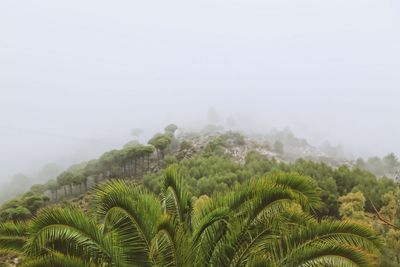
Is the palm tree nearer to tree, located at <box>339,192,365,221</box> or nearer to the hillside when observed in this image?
the hillside

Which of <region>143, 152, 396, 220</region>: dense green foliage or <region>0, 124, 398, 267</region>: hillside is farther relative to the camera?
<region>143, 152, 396, 220</region>: dense green foliage

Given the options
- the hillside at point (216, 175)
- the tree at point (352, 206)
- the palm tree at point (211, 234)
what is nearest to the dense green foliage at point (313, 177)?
the hillside at point (216, 175)

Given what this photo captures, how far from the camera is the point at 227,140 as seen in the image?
6800 centimetres

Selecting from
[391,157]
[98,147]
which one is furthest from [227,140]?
[98,147]

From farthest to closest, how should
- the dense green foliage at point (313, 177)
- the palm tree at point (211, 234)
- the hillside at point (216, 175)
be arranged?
the dense green foliage at point (313, 177)
the hillside at point (216, 175)
the palm tree at point (211, 234)

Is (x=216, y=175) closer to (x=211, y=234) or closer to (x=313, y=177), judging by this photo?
(x=313, y=177)

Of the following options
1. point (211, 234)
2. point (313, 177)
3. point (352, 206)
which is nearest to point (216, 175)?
point (313, 177)

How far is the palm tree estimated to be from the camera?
5699 millimetres

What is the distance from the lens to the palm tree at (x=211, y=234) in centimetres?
570

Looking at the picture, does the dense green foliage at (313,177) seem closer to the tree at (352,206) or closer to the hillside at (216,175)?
the hillside at (216,175)

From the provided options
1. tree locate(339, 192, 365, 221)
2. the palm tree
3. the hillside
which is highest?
the palm tree

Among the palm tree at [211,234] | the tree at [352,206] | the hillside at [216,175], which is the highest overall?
the palm tree at [211,234]

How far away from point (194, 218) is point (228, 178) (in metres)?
28.6

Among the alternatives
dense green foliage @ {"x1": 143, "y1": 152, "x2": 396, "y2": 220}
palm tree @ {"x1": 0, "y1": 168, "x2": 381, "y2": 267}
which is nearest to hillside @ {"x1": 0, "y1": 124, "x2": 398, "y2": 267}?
dense green foliage @ {"x1": 143, "y1": 152, "x2": 396, "y2": 220}
